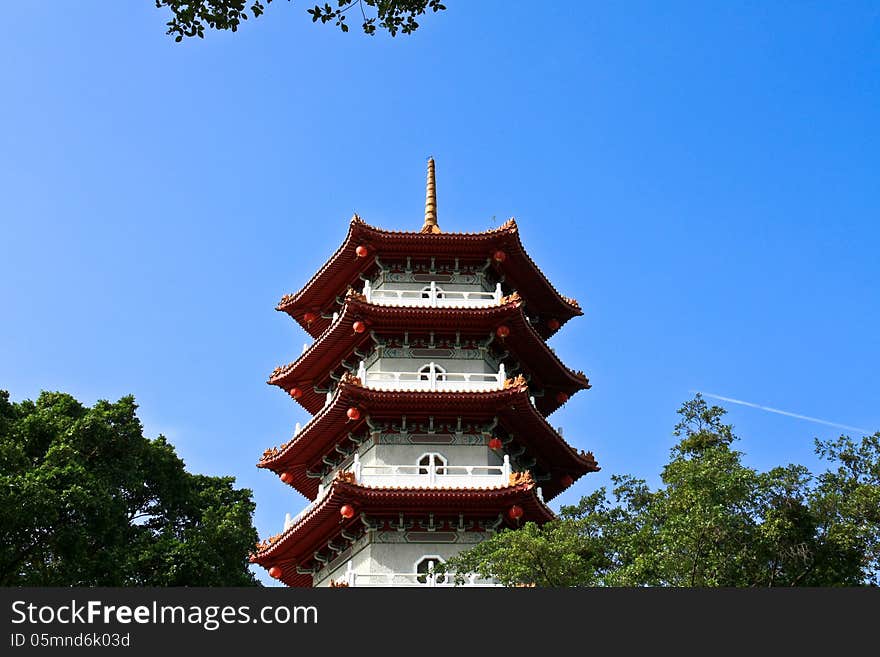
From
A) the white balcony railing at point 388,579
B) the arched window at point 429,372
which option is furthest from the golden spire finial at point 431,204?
the white balcony railing at point 388,579

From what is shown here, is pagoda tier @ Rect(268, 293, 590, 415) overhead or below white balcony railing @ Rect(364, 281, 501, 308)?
below

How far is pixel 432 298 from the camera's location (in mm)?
28047

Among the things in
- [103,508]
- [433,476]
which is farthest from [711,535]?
[103,508]

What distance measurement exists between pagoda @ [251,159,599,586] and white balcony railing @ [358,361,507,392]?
5 centimetres

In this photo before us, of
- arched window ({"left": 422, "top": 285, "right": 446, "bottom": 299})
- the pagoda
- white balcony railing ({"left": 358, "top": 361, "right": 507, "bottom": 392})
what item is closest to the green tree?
the pagoda

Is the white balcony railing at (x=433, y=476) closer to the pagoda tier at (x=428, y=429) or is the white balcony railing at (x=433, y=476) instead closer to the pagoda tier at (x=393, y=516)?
the pagoda tier at (x=393, y=516)

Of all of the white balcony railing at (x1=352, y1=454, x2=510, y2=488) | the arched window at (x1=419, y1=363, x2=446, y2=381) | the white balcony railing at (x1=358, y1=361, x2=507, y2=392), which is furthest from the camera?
the arched window at (x1=419, y1=363, x2=446, y2=381)

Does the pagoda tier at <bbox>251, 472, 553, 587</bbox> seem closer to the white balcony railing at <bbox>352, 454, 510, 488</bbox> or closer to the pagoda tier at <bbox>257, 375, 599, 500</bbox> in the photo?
the white balcony railing at <bbox>352, 454, 510, 488</bbox>

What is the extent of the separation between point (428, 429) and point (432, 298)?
356cm

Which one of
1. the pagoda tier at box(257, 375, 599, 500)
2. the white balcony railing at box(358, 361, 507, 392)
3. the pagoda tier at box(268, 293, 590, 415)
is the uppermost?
the pagoda tier at box(268, 293, 590, 415)

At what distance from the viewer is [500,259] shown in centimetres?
2897

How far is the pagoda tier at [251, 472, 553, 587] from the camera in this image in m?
24.3

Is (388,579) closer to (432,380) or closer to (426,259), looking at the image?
(432,380)

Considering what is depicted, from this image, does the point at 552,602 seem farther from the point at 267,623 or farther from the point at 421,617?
the point at 267,623
